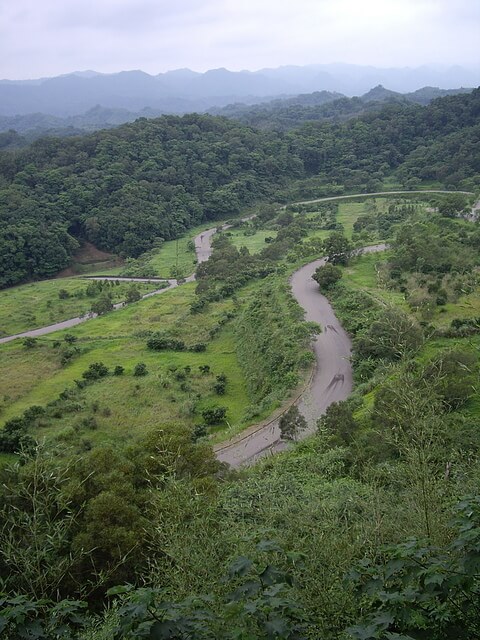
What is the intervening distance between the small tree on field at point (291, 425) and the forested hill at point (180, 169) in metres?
52.9

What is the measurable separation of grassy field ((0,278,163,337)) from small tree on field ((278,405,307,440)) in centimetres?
3445

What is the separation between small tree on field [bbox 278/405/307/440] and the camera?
64.7 feet

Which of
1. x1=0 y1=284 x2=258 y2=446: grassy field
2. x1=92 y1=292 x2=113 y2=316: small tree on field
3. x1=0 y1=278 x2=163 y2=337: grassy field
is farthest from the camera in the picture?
x1=0 y1=278 x2=163 y2=337: grassy field

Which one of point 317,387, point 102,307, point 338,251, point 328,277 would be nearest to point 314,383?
point 317,387

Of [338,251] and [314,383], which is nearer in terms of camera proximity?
[314,383]

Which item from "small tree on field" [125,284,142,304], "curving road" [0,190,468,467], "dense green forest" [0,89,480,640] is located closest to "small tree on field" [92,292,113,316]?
"dense green forest" [0,89,480,640]

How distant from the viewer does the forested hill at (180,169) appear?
236 ft

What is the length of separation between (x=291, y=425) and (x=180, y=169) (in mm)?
76770

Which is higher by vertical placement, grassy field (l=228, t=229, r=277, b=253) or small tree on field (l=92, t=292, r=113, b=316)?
grassy field (l=228, t=229, r=277, b=253)

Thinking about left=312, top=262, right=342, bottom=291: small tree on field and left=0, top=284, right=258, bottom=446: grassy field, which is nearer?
left=0, top=284, right=258, bottom=446: grassy field

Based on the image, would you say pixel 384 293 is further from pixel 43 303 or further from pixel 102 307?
pixel 43 303

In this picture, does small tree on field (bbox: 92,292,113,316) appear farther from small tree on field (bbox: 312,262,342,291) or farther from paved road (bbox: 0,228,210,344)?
small tree on field (bbox: 312,262,342,291)

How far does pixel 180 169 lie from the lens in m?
89.3

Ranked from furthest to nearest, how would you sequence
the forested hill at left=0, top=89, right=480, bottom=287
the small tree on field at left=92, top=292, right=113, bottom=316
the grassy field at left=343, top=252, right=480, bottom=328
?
1. the forested hill at left=0, top=89, right=480, bottom=287
2. the small tree on field at left=92, top=292, right=113, bottom=316
3. the grassy field at left=343, top=252, right=480, bottom=328
